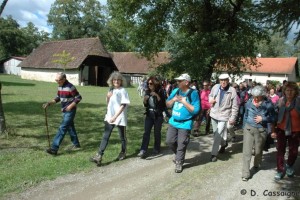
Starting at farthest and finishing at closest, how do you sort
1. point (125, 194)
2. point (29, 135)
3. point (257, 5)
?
point (257, 5), point (29, 135), point (125, 194)

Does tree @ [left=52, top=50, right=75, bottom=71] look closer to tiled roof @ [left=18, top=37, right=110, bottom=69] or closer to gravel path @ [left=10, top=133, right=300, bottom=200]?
tiled roof @ [left=18, top=37, right=110, bottom=69]

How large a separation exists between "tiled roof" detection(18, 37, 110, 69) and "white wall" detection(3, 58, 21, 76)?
18.7 m

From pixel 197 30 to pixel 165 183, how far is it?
935 centimetres

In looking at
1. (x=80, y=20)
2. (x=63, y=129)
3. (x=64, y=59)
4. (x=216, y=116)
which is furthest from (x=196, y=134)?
(x=80, y=20)

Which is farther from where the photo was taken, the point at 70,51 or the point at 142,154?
the point at 70,51

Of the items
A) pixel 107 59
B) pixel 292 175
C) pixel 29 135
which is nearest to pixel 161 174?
pixel 292 175

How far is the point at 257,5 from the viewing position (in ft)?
36.9

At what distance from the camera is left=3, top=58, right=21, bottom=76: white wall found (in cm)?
6631

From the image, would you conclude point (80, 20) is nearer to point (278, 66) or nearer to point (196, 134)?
point (278, 66)

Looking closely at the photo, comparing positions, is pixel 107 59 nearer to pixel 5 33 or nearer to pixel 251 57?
pixel 251 57

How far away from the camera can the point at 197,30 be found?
1401cm

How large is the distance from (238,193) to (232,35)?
30.1 ft

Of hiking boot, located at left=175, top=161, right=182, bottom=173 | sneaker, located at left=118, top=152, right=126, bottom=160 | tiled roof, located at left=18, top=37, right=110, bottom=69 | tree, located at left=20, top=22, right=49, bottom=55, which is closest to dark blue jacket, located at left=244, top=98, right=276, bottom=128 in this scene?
hiking boot, located at left=175, top=161, right=182, bottom=173

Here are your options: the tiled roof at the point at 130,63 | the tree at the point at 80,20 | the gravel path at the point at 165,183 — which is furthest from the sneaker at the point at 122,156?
the tree at the point at 80,20
